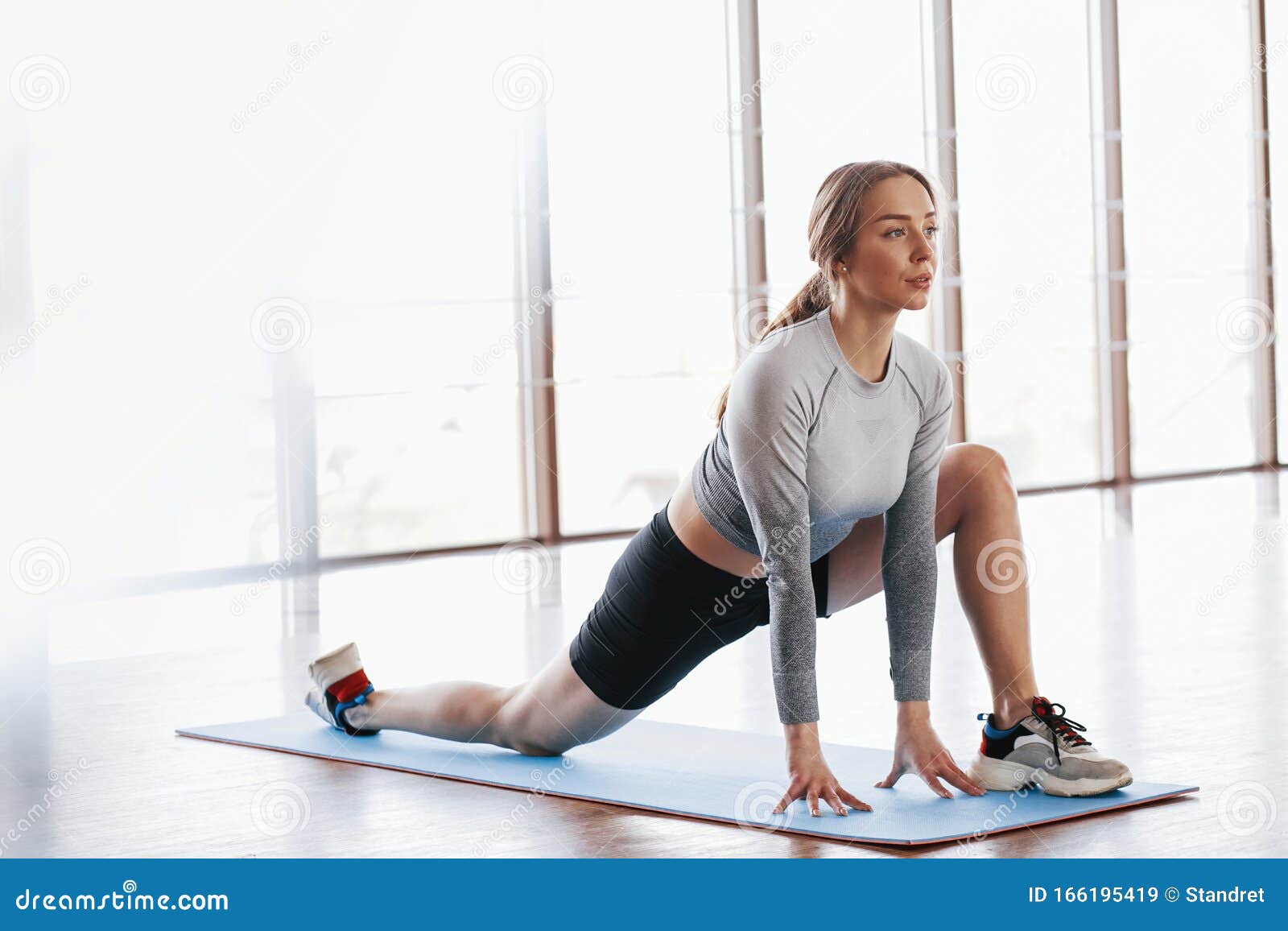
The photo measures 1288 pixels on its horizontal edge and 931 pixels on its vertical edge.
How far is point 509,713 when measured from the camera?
250 centimetres

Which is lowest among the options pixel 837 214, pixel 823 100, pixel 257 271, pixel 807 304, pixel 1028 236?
pixel 807 304

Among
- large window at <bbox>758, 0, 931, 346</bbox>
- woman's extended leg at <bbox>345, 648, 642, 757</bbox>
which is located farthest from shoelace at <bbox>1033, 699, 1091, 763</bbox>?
large window at <bbox>758, 0, 931, 346</bbox>

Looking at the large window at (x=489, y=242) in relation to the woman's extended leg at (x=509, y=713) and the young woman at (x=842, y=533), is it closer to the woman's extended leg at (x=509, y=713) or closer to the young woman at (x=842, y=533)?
the woman's extended leg at (x=509, y=713)

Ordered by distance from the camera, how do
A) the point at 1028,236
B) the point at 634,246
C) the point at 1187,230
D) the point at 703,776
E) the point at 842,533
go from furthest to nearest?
the point at 1187,230 → the point at 1028,236 → the point at 634,246 → the point at 703,776 → the point at 842,533

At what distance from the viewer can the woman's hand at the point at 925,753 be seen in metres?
2.14

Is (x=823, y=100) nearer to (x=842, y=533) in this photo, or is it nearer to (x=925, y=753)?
(x=842, y=533)

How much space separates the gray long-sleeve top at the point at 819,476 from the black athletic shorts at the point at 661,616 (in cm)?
8

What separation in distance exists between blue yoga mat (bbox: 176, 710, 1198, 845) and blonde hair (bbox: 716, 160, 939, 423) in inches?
21.1

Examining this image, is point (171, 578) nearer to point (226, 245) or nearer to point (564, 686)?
point (226, 245)

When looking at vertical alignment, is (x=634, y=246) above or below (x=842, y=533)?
above

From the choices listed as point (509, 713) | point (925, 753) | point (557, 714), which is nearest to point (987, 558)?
point (925, 753)

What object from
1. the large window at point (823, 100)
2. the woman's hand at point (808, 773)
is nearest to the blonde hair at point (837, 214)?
the woman's hand at point (808, 773)

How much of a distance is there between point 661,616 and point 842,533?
0.89ft
